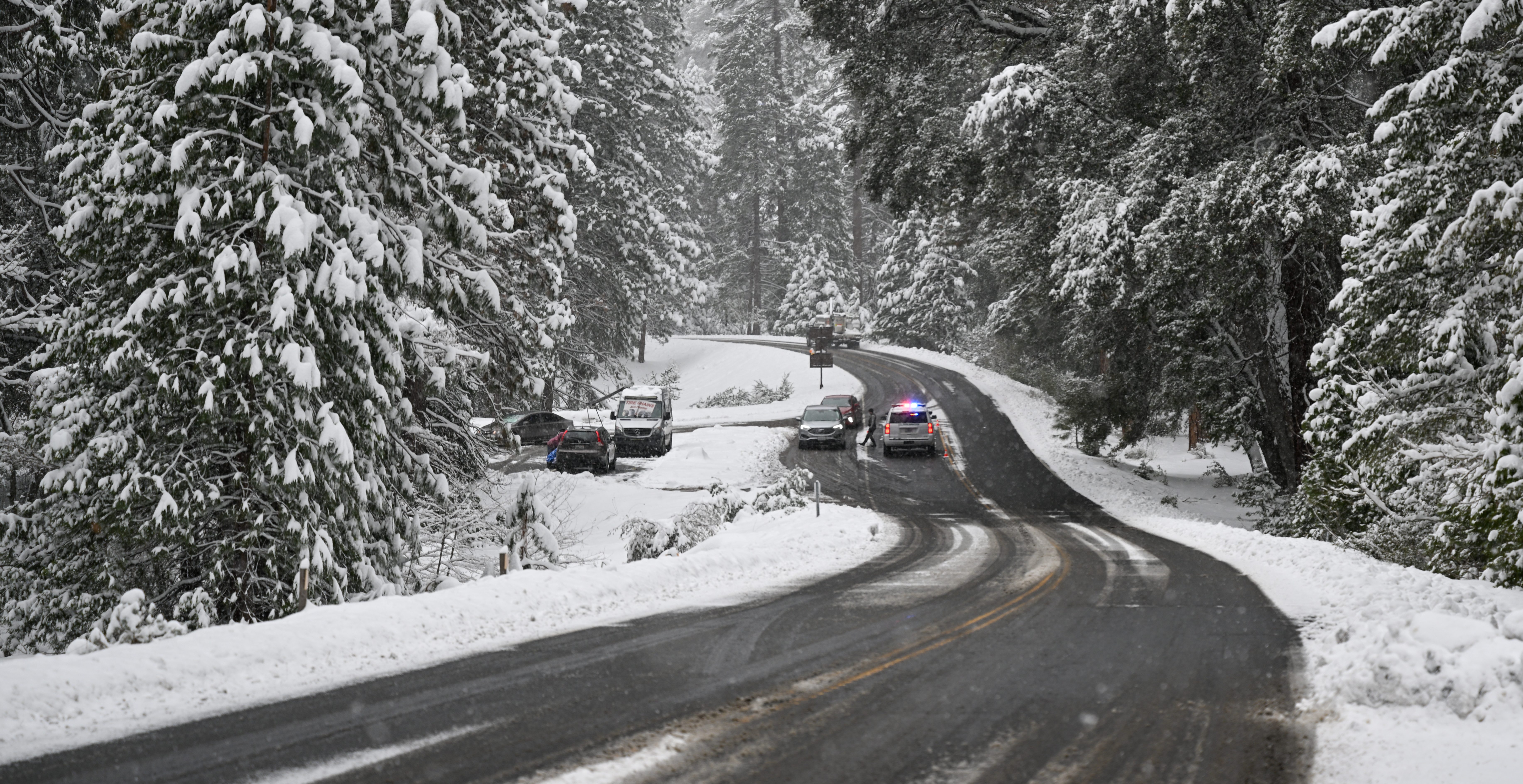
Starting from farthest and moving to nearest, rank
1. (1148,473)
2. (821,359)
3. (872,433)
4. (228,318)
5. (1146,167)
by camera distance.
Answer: (821,359) < (872,433) < (1148,473) < (1146,167) < (228,318)

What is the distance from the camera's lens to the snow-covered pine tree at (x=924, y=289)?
201 ft

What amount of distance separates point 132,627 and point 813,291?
65900 mm

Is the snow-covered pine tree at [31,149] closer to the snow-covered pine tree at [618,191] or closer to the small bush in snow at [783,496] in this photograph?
the small bush in snow at [783,496]

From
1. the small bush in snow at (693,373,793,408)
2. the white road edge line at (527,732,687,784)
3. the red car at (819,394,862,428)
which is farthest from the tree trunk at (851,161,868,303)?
the white road edge line at (527,732,687,784)

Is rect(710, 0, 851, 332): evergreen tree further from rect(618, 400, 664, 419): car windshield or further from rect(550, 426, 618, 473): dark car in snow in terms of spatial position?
rect(550, 426, 618, 473): dark car in snow

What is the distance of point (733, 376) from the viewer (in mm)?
58781

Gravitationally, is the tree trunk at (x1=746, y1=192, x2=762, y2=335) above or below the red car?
above

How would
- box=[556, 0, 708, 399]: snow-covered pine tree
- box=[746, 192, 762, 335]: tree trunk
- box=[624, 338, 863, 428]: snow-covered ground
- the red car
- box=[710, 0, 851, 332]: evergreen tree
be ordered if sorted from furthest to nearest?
box=[746, 192, 762, 335]: tree trunk
box=[710, 0, 851, 332]: evergreen tree
box=[624, 338, 863, 428]: snow-covered ground
the red car
box=[556, 0, 708, 399]: snow-covered pine tree

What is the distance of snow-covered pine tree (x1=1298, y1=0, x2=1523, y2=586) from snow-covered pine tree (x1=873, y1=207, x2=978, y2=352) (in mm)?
43786

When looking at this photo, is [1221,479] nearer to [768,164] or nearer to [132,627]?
[132,627]

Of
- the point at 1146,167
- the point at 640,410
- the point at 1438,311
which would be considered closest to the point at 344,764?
the point at 1438,311

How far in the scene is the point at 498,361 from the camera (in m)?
14.9

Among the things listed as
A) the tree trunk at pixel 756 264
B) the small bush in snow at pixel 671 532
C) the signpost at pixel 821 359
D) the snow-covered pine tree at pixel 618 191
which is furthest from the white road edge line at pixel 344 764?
the tree trunk at pixel 756 264

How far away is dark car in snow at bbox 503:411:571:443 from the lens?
120 feet
